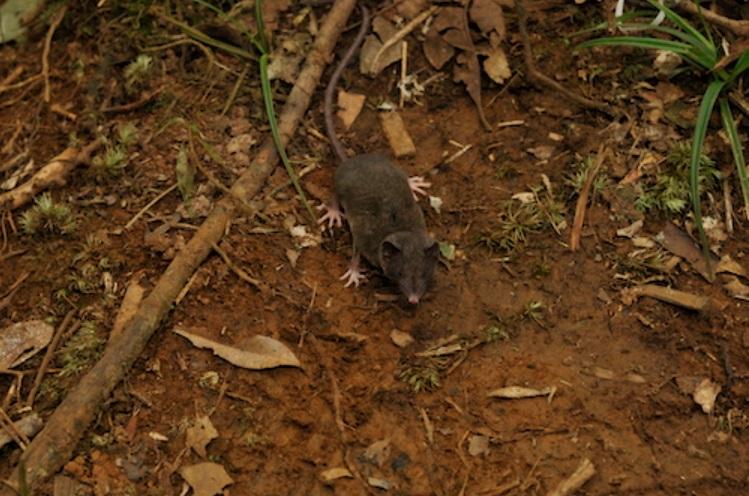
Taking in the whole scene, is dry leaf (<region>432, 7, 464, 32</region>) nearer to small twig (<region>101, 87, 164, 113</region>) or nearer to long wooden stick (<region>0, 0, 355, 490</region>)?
long wooden stick (<region>0, 0, 355, 490</region>)

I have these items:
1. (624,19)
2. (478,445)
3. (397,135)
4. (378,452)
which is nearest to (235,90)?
(397,135)

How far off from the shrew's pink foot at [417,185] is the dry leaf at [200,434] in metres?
1.81

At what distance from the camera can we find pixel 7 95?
5.81 metres

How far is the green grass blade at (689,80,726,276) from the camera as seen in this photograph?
4484 mm

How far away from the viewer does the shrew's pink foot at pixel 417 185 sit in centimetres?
511

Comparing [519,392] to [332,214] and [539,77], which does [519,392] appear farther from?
[539,77]

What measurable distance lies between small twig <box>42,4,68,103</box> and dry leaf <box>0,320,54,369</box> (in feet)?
5.74

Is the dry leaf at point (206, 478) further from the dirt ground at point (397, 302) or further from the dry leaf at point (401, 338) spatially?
the dry leaf at point (401, 338)

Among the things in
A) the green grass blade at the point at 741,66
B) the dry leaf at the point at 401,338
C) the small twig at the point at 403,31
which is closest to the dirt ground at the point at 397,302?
the dry leaf at the point at 401,338

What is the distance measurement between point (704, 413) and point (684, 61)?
2.26 metres

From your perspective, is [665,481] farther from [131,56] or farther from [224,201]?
[131,56]

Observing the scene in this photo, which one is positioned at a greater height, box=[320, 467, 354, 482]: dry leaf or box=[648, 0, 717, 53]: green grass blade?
box=[648, 0, 717, 53]: green grass blade

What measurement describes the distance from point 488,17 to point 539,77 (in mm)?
587

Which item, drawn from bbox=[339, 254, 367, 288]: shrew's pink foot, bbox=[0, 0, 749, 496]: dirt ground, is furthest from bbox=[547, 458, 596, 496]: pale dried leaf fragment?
bbox=[339, 254, 367, 288]: shrew's pink foot
